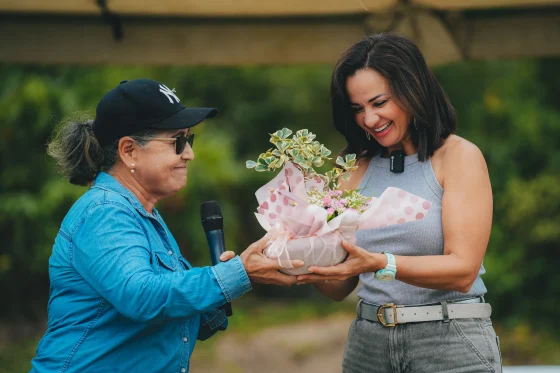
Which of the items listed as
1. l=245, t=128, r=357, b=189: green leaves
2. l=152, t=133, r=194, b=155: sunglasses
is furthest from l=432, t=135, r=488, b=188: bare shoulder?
l=152, t=133, r=194, b=155: sunglasses

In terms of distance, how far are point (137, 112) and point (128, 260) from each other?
494 millimetres

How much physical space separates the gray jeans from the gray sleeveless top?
93mm

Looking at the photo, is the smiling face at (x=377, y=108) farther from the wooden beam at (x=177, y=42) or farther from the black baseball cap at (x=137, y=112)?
the wooden beam at (x=177, y=42)

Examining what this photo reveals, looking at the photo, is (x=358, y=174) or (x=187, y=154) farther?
(x=358, y=174)

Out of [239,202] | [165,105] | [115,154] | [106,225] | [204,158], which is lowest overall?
[239,202]

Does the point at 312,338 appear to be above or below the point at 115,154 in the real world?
below

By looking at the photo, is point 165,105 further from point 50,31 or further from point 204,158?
point 204,158

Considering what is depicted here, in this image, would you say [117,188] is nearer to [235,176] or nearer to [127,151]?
[127,151]

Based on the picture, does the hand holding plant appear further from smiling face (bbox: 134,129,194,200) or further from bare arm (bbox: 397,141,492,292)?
smiling face (bbox: 134,129,194,200)

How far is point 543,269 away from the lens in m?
8.06

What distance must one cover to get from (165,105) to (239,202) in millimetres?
9737

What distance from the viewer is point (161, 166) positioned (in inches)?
85.6

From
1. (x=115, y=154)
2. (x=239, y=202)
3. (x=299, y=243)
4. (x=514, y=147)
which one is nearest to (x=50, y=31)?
(x=115, y=154)

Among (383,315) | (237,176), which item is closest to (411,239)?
(383,315)
